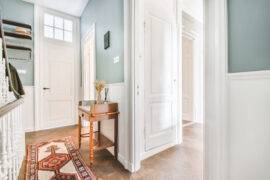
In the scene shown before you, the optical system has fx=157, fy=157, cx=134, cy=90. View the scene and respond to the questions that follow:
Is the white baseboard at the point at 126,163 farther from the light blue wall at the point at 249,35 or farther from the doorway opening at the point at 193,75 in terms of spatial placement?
the doorway opening at the point at 193,75

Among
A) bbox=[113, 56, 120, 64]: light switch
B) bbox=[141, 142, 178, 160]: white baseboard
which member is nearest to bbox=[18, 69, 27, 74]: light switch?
bbox=[113, 56, 120, 64]: light switch

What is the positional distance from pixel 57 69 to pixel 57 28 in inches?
43.1

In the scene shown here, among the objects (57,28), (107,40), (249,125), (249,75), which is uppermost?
(57,28)

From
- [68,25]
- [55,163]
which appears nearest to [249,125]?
[55,163]

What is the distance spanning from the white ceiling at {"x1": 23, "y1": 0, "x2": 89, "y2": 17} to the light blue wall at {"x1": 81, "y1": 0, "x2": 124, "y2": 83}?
44 cm

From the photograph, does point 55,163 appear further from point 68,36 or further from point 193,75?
point 193,75

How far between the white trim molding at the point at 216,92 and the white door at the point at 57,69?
3878 millimetres

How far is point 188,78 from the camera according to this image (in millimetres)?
4461

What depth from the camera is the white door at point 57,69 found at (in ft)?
12.8

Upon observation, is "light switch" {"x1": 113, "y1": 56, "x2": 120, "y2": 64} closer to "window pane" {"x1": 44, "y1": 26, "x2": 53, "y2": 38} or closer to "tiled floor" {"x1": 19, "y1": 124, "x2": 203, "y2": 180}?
"tiled floor" {"x1": 19, "y1": 124, "x2": 203, "y2": 180}

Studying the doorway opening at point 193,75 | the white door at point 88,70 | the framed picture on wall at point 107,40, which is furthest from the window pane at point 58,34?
the doorway opening at point 193,75

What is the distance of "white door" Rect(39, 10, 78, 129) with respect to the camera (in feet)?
12.8

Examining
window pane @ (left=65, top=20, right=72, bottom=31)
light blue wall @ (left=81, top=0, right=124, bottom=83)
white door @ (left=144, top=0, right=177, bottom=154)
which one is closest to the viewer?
light blue wall @ (left=81, top=0, right=124, bottom=83)

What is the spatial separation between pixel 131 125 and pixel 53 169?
1083 mm
